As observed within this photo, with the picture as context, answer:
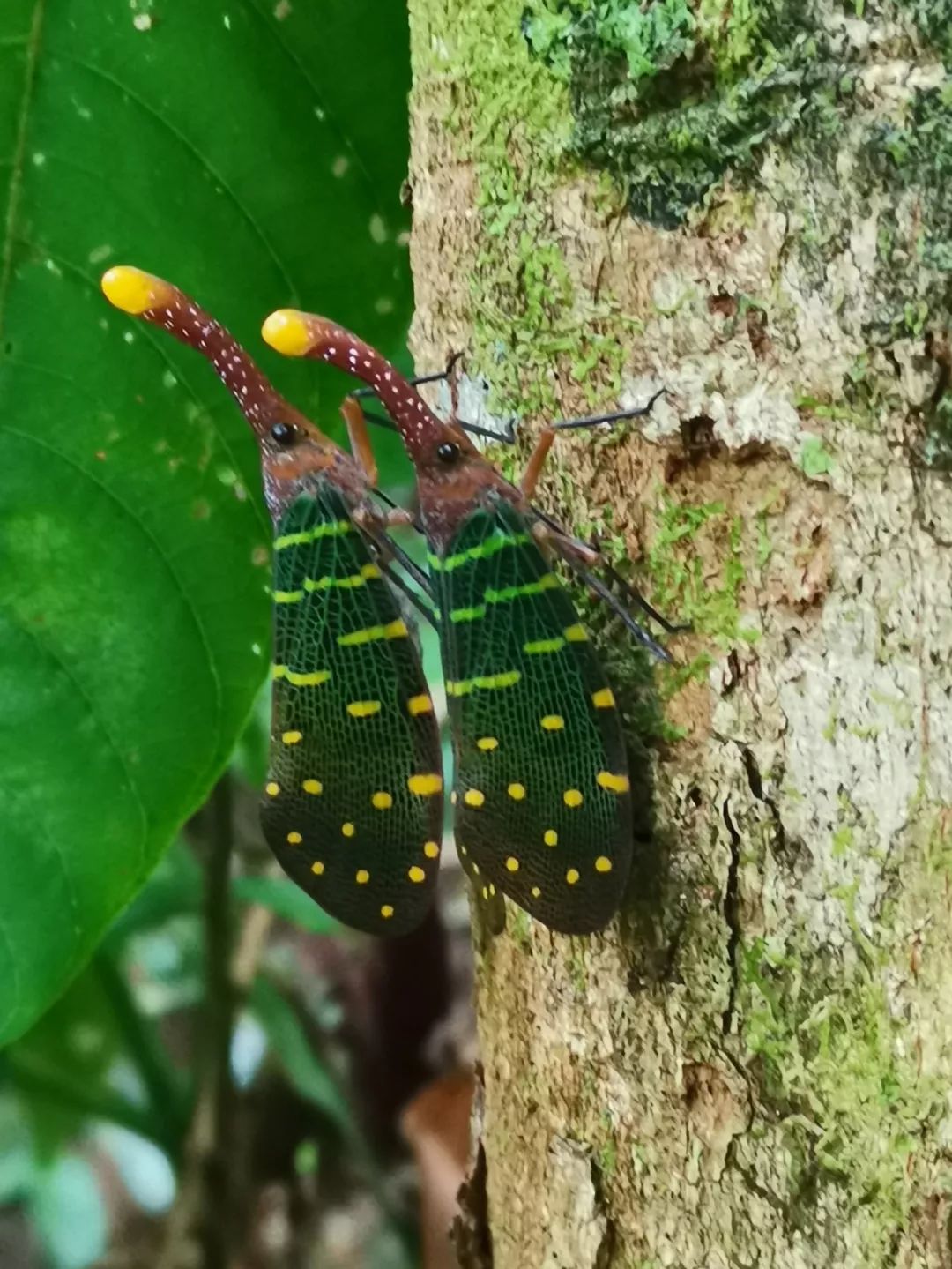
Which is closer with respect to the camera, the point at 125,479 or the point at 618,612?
the point at 618,612

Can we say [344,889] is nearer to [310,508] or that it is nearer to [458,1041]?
[310,508]

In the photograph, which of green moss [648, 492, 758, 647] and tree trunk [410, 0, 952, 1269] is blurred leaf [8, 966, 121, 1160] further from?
green moss [648, 492, 758, 647]

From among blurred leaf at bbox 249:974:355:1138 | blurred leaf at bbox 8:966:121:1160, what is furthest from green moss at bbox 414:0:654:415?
blurred leaf at bbox 249:974:355:1138

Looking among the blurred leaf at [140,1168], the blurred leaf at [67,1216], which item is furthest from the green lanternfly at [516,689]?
the blurred leaf at [140,1168]

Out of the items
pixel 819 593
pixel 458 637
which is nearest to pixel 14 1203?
pixel 458 637

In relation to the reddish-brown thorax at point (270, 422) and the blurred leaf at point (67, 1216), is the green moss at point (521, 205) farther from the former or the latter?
the blurred leaf at point (67, 1216)

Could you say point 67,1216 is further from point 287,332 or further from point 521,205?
point 521,205
